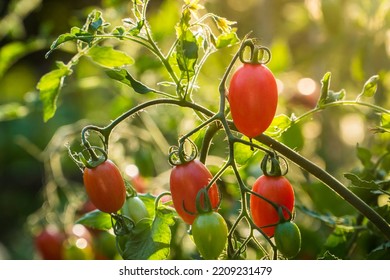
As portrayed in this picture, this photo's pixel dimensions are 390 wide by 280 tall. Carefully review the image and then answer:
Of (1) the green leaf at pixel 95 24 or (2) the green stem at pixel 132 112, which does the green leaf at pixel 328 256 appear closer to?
(2) the green stem at pixel 132 112

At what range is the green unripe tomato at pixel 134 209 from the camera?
2.56ft

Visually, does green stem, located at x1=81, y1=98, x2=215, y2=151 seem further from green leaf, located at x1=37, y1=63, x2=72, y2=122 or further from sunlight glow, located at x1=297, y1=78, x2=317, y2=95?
sunlight glow, located at x1=297, y1=78, x2=317, y2=95

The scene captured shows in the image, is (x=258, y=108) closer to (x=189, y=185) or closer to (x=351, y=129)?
(x=189, y=185)

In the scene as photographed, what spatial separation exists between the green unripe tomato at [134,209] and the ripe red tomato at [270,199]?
127 millimetres

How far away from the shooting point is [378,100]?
4.85 ft

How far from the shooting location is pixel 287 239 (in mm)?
672

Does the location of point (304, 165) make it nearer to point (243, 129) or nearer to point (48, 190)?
point (243, 129)

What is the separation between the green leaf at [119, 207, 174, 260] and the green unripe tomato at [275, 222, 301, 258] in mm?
125

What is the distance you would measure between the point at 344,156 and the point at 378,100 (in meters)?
0.37

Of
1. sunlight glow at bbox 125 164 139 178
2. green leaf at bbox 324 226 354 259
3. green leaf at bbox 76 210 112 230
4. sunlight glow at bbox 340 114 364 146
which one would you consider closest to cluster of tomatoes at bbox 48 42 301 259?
green leaf at bbox 76 210 112 230

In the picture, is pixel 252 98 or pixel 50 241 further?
pixel 50 241

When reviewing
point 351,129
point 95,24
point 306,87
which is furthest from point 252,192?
point 351,129

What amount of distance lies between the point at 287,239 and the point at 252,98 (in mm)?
128
